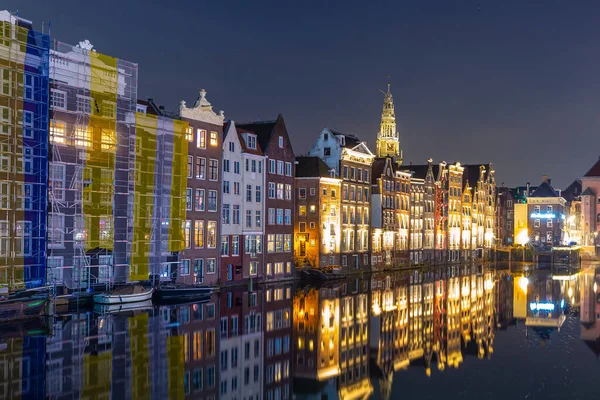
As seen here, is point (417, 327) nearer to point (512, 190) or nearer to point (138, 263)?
point (138, 263)

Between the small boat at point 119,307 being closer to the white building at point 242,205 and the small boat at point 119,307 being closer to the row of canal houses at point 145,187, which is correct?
the row of canal houses at point 145,187

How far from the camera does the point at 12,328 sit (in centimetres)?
4297

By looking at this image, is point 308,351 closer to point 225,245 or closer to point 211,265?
point 211,265

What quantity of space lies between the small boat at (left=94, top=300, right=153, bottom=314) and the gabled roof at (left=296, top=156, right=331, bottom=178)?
36.1 m

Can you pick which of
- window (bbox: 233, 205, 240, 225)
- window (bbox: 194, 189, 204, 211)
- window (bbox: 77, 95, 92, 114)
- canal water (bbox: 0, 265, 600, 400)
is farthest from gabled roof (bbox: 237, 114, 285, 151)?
window (bbox: 77, 95, 92, 114)

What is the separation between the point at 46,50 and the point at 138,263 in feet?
59.5

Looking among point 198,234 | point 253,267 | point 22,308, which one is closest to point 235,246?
point 253,267

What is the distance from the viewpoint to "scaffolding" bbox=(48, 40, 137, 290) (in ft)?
176

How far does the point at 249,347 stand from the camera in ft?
133

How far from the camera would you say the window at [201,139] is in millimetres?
68562

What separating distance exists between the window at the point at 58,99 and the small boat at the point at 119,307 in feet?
48.6

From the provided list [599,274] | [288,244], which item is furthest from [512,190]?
[288,244]

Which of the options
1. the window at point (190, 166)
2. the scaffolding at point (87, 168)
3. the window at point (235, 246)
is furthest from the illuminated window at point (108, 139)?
the window at point (235, 246)

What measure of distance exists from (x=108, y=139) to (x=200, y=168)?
42.3 feet
